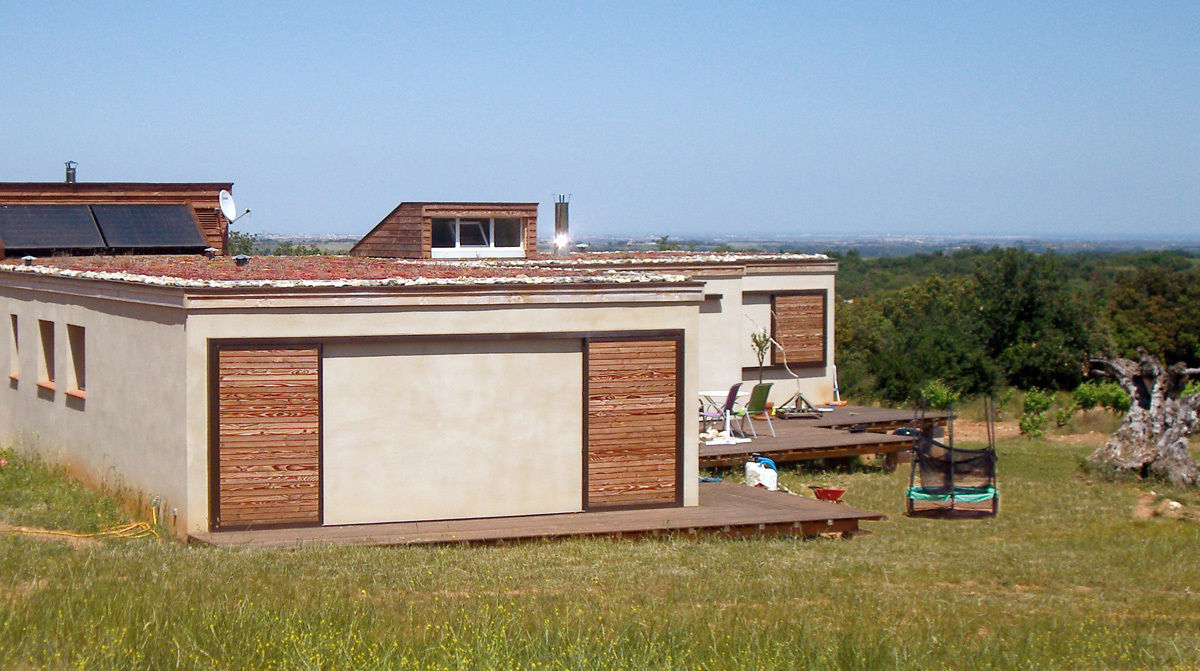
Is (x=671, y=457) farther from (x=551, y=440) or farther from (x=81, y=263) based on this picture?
(x=81, y=263)

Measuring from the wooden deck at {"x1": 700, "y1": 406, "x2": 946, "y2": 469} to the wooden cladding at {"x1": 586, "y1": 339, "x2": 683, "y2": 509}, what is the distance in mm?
3787

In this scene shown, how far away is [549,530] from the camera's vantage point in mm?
12805

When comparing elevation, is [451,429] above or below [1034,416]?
above

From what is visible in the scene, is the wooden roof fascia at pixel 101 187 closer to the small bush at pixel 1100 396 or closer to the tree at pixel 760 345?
the tree at pixel 760 345

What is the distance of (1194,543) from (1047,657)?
7537mm

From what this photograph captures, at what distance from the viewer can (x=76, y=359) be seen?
15555 mm

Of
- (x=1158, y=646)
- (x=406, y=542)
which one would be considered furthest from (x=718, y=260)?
(x=1158, y=646)

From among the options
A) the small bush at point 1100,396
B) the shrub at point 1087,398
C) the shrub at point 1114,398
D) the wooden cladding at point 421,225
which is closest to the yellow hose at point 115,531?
the wooden cladding at point 421,225

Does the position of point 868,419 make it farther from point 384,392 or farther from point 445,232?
point 384,392

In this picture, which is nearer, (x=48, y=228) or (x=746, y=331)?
(x=48, y=228)

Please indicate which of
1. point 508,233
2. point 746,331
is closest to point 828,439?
point 746,331

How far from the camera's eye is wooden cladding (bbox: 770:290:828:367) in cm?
2380

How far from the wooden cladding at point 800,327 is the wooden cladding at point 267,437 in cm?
1248

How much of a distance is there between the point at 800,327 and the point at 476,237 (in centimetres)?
656
